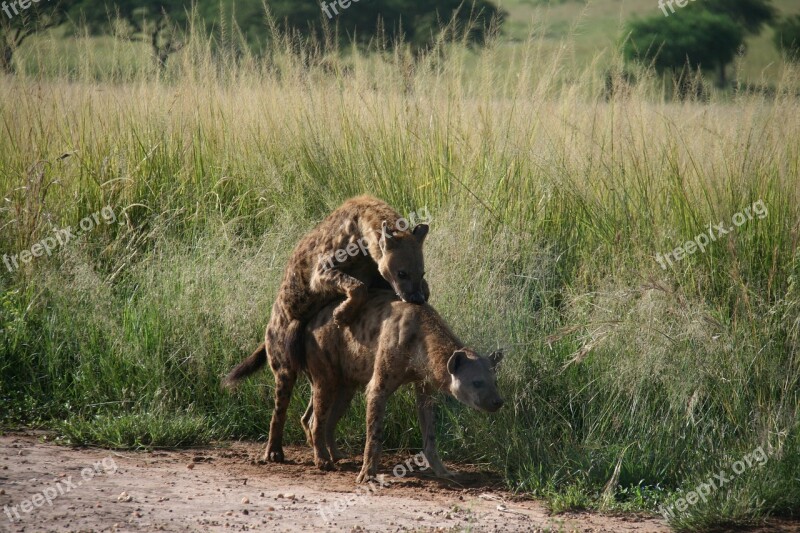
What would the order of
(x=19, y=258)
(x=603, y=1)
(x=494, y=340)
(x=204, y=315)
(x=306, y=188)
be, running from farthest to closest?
(x=603, y=1), (x=306, y=188), (x=19, y=258), (x=204, y=315), (x=494, y=340)

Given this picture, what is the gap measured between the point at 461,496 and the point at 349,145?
414 cm

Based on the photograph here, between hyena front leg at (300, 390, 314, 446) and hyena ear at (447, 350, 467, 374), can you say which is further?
hyena front leg at (300, 390, 314, 446)

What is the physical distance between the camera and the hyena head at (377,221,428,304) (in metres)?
5.71

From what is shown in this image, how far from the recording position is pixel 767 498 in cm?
507

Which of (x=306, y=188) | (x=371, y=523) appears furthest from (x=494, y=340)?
(x=306, y=188)

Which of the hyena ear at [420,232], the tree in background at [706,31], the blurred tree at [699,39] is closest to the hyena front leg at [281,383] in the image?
Answer: the hyena ear at [420,232]

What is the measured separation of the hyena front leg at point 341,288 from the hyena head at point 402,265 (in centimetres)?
19

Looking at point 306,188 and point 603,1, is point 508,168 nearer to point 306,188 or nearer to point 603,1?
point 306,188

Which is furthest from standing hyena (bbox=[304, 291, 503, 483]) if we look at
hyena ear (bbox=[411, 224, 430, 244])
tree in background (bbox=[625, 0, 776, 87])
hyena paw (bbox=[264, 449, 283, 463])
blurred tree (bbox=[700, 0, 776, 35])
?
blurred tree (bbox=[700, 0, 776, 35])

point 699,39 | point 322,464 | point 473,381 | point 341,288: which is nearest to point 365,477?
point 322,464

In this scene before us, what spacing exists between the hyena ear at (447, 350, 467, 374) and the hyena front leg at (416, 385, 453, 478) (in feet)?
1.60

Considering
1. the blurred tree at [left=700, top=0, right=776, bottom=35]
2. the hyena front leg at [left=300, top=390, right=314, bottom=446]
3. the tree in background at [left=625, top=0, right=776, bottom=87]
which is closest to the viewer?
the hyena front leg at [left=300, top=390, right=314, bottom=446]

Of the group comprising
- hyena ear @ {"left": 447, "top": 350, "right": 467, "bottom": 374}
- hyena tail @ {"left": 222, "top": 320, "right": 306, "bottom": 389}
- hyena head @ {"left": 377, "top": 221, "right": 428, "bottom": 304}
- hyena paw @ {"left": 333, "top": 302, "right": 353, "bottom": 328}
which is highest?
hyena head @ {"left": 377, "top": 221, "right": 428, "bottom": 304}

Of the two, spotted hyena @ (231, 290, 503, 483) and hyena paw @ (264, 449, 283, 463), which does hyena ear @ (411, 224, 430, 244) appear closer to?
spotted hyena @ (231, 290, 503, 483)
